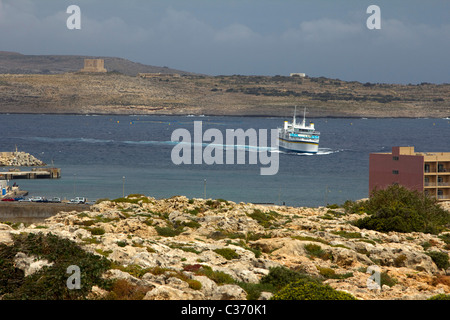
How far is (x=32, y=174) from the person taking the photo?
74125 millimetres

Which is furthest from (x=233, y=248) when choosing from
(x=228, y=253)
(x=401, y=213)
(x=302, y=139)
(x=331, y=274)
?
(x=302, y=139)

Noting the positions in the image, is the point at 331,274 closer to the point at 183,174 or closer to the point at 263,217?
the point at 263,217

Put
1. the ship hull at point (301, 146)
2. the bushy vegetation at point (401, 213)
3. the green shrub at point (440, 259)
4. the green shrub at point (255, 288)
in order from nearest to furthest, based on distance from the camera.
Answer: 1. the green shrub at point (255, 288)
2. the green shrub at point (440, 259)
3. the bushy vegetation at point (401, 213)
4. the ship hull at point (301, 146)

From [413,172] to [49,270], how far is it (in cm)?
4059

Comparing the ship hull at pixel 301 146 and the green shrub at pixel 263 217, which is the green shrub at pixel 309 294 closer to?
the green shrub at pixel 263 217

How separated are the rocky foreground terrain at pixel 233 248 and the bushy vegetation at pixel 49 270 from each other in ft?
0.78

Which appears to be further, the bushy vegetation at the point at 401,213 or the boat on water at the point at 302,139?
the boat on water at the point at 302,139

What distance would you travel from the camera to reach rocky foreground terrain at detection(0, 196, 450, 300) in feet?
46.9

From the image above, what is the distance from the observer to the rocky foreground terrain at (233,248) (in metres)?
14.3

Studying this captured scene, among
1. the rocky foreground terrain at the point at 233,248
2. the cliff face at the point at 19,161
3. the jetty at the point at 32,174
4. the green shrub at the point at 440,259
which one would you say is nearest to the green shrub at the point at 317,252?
the rocky foreground terrain at the point at 233,248

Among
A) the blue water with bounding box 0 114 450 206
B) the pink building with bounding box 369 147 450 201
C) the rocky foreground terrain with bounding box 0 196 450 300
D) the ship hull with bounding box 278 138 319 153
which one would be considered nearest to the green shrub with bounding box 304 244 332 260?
the rocky foreground terrain with bounding box 0 196 450 300

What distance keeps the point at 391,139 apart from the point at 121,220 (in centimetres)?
13353
